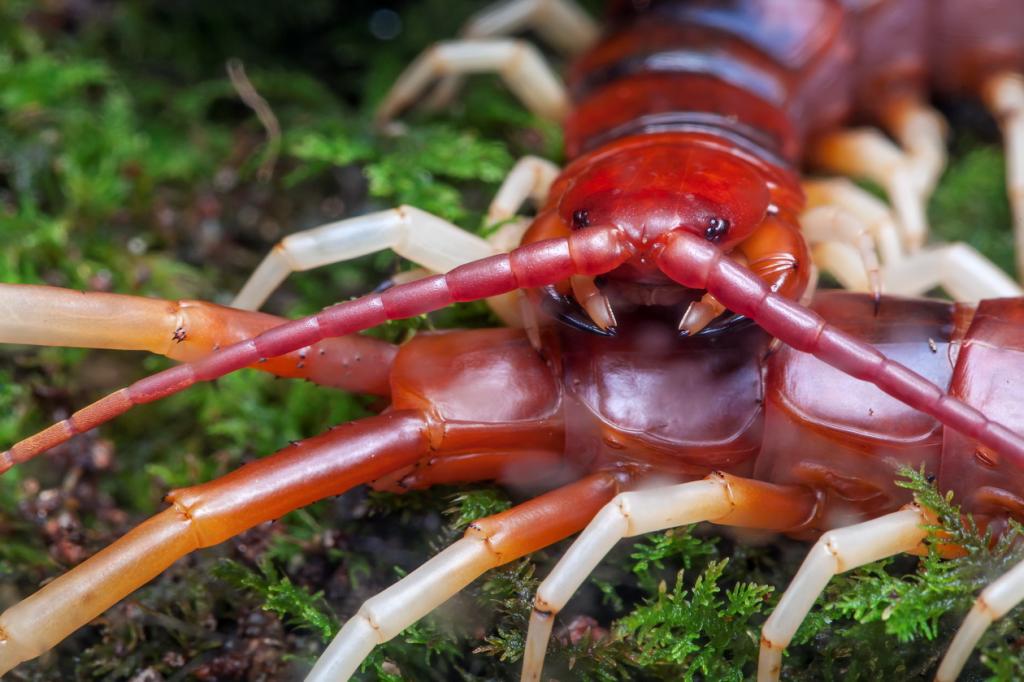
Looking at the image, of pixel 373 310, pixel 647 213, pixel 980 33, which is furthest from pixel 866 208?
pixel 373 310

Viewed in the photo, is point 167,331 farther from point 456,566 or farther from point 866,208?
point 866,208

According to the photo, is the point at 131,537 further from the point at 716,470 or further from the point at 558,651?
the point at 716,470

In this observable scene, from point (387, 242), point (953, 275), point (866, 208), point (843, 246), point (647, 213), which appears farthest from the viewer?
point (866, 208)

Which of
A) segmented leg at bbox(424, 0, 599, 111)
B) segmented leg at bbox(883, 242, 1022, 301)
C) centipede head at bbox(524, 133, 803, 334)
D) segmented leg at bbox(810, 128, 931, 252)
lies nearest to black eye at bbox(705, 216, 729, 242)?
centipede head at bbox(524, 133, 803, 334)

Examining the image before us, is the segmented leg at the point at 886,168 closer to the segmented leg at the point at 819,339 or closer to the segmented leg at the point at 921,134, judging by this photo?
the segmented leg at the point at 921,134

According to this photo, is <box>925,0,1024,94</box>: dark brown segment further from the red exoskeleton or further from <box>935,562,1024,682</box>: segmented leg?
<box>935,562,1024,682</box>: segmented leg

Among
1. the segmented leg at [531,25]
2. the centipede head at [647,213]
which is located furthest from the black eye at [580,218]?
the segmented leg at [531,25]

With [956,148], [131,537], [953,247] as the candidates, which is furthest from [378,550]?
[956,148]
